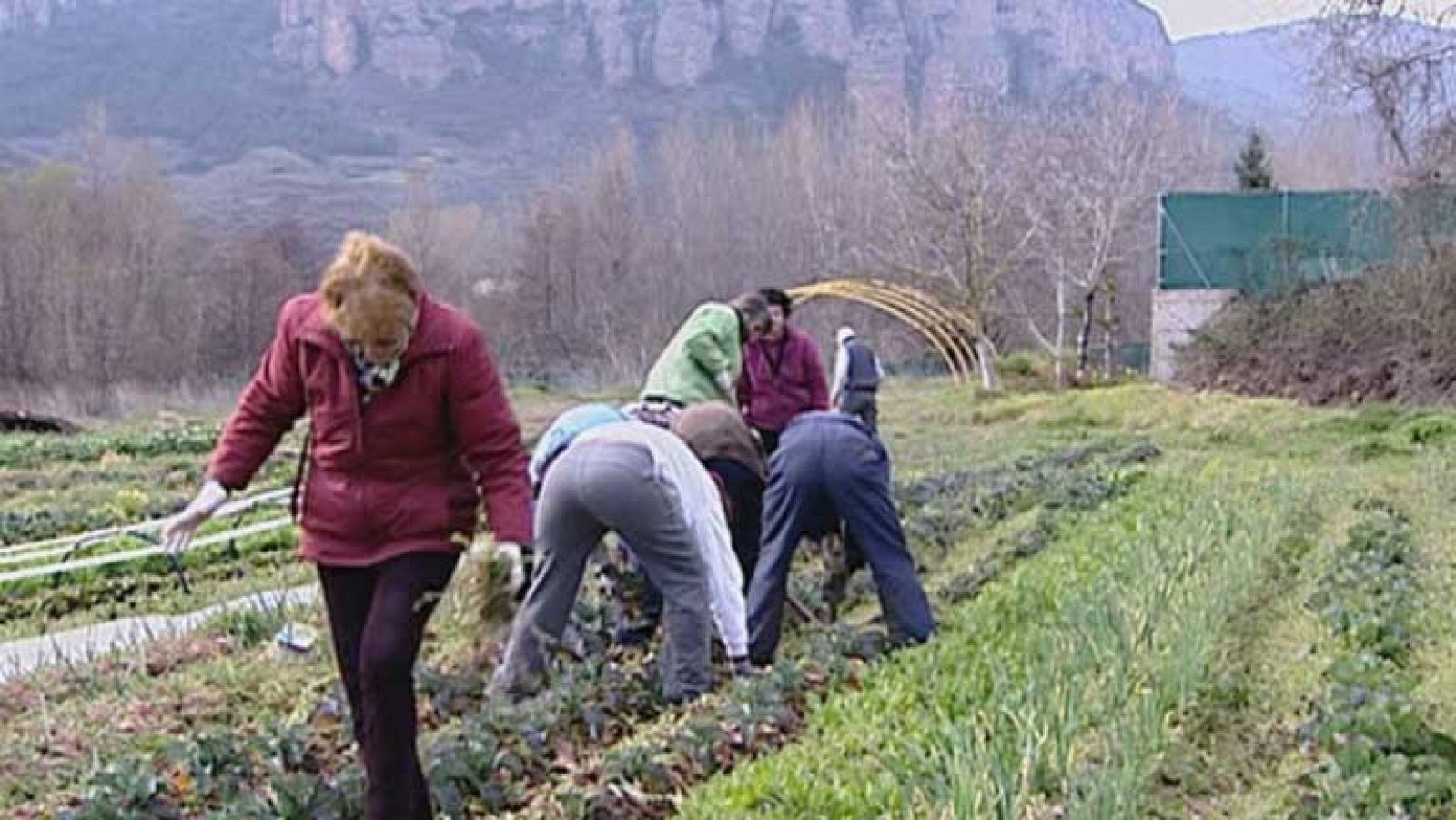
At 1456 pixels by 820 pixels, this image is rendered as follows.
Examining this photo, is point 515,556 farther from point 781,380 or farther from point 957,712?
point 781,380

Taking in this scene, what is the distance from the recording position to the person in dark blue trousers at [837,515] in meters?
6.57

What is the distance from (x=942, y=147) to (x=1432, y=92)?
2643 centimetres

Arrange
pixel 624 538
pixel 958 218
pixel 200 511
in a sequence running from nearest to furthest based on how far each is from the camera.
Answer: pixel 200 511 → pixel 624 538 → pixel 958 218

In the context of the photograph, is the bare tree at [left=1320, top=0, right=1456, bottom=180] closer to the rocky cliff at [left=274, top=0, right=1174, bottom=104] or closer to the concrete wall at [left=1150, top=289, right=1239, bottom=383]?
the concrete wall at [left=1150, top=289, right=1239, bottom=383]

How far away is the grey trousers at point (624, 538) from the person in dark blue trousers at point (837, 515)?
57 centimetres

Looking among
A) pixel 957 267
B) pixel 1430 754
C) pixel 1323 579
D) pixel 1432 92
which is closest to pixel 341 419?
pixel 1430 754

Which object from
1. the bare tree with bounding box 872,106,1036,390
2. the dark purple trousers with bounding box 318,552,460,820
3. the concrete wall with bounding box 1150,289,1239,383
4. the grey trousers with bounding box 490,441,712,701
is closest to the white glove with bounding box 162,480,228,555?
the dark purple trousers with bounding box 318,552,460,820

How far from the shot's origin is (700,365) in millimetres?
7770

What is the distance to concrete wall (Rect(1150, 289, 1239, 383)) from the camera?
3000 centimetres

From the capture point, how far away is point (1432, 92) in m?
14.4

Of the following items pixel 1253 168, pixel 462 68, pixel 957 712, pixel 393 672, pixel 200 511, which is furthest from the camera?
pixel 462 68

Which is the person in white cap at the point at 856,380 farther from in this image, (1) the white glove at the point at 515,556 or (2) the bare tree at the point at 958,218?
(2) the bare tree at the point at 958,218

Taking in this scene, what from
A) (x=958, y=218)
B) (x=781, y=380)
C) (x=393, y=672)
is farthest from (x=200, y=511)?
(x=958, y=218)

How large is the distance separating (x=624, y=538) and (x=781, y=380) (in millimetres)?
3525
